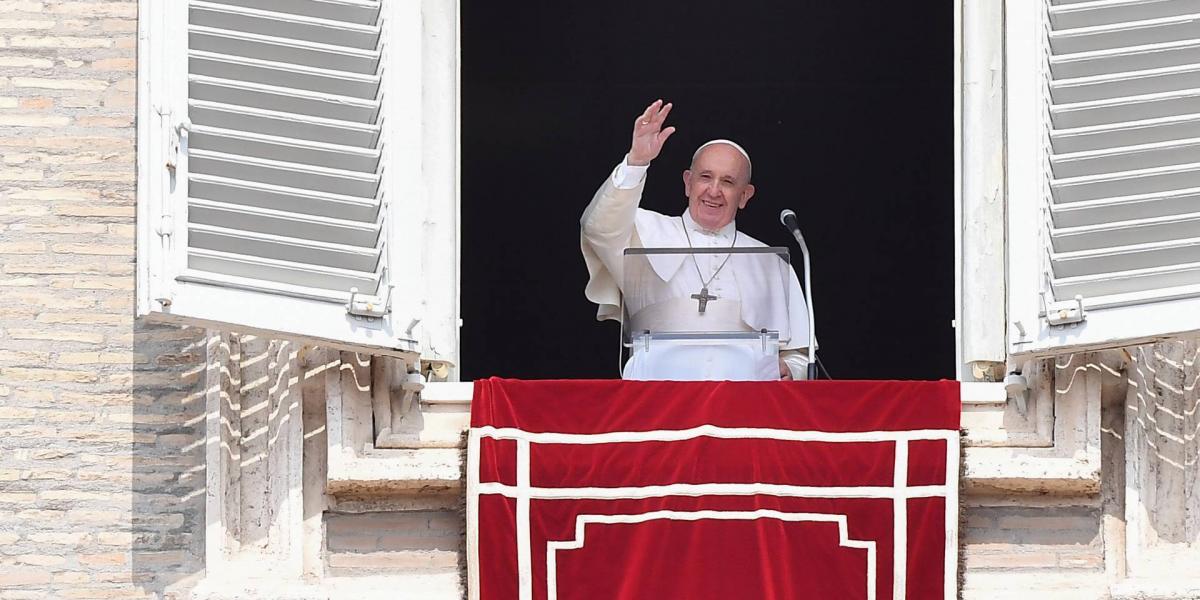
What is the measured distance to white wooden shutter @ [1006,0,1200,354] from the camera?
6.41 meters

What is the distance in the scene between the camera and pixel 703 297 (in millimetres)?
7344

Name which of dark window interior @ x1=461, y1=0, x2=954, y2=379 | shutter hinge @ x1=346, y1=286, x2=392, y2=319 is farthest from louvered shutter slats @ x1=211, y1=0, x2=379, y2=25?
dark window interior @ x1=461, y1=0, x2=954, y2=379

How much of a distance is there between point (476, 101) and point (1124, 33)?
3976 millimetres

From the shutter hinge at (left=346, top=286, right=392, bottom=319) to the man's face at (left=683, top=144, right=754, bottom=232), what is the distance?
1.67 meters

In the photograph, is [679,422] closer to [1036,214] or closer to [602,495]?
[602,495]

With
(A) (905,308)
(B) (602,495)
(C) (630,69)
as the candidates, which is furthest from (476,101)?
(B) (602,495)

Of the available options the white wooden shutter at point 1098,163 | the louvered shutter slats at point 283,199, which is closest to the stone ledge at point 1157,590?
the white wooden shutter at point 1098,163

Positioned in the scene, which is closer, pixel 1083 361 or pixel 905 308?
pixel 1083 361

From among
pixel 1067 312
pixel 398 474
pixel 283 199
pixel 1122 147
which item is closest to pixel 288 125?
pixel 283 199

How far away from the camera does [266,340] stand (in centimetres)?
685

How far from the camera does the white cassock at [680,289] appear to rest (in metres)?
7.14

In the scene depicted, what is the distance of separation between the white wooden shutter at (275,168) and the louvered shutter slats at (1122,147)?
1663mm

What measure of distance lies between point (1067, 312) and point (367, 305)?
5.71 feet

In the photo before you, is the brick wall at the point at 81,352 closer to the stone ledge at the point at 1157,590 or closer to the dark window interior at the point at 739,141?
the stone ledge at the point at 1157,590
